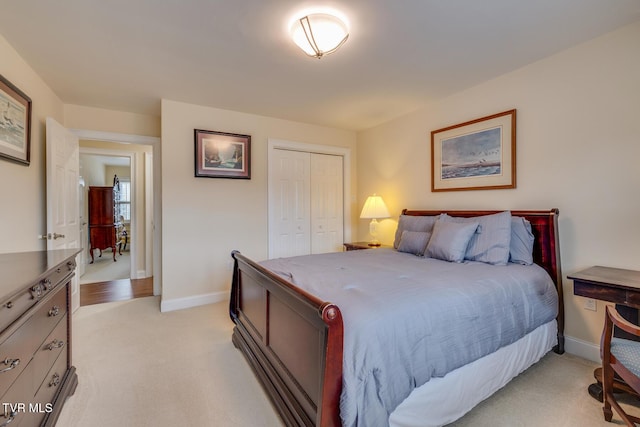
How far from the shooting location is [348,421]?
1.12 m

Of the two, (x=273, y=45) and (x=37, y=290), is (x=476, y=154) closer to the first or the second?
(x=273, y=45)

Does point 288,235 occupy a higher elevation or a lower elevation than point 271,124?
lower

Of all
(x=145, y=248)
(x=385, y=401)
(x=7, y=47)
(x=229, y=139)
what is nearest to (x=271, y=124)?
(x=229, y=139)

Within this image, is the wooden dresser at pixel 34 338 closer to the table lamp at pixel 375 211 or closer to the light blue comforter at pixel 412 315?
the light blue comforter at pixel 412 315

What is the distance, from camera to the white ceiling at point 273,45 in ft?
5.98

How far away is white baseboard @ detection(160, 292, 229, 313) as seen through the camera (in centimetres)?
335

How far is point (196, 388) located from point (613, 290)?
2697 millimetres

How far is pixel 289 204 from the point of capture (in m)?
4.19

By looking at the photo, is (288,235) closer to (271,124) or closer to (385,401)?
(271,124)

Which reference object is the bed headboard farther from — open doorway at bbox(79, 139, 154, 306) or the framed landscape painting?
open doorway at bbox(79, 139, 154, 306)

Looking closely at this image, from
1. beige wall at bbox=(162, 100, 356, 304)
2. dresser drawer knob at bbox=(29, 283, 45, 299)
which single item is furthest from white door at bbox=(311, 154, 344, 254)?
dresser drawer knob at bbox=(29, 283, 45, 299)

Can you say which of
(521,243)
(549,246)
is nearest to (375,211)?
(521,243)

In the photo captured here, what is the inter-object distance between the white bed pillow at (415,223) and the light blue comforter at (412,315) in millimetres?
774

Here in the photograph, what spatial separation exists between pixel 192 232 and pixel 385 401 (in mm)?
2994
